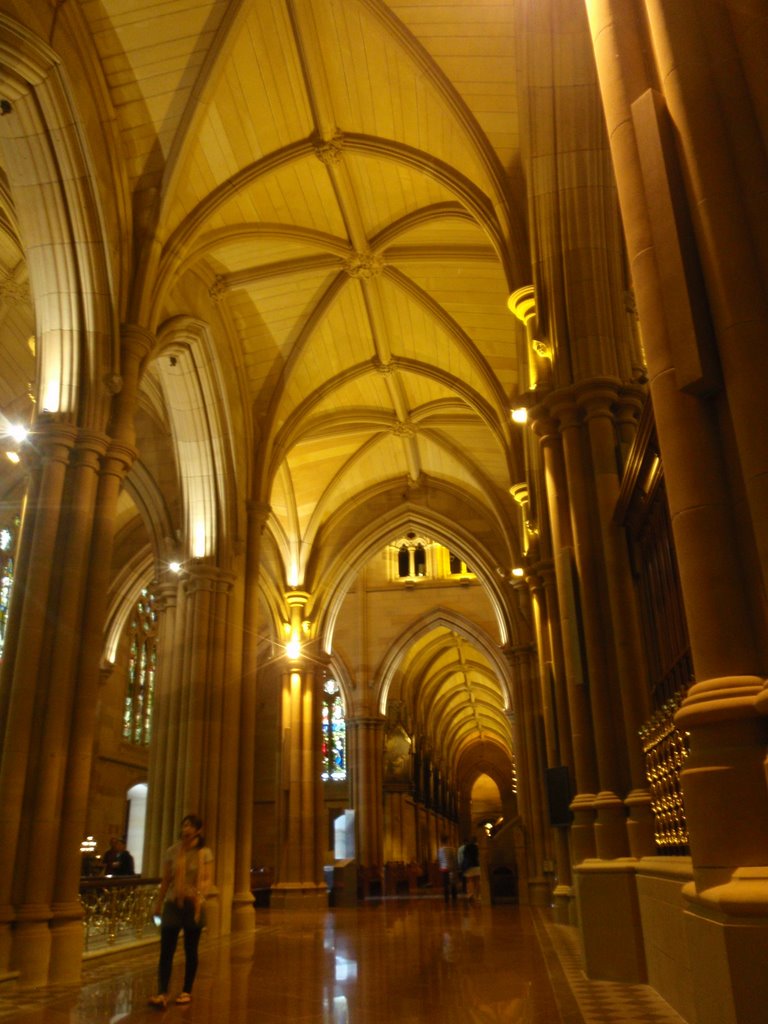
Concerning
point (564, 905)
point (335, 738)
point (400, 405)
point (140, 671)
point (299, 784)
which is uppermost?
point (400, 405)

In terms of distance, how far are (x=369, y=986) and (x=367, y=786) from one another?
66.2 feet

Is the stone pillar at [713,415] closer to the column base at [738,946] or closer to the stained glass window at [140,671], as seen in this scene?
the column base at [738,946]

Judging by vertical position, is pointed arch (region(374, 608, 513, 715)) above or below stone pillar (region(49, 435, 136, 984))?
above

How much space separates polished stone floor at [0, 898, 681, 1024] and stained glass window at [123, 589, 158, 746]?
48.3 feet

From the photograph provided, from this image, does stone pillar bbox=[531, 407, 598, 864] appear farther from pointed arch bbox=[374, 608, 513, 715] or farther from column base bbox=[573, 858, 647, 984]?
pointed arch bbox=[374, 608, 513, 715]

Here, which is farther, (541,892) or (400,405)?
(400,405)

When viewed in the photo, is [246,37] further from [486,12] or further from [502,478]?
[502,478]

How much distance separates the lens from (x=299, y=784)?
19953 millimetres

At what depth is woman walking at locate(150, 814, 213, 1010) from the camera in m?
5.73

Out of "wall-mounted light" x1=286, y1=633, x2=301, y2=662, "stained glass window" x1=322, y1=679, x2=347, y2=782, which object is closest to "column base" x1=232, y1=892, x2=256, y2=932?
"wall-mounted light" x1=286, y1=633, x2=301, y2=662

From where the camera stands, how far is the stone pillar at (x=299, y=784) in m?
19.1

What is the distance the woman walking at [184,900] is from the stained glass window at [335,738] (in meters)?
23.8

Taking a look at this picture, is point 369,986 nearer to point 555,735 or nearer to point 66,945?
point 66,945

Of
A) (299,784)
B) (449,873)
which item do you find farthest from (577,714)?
(449,873)
